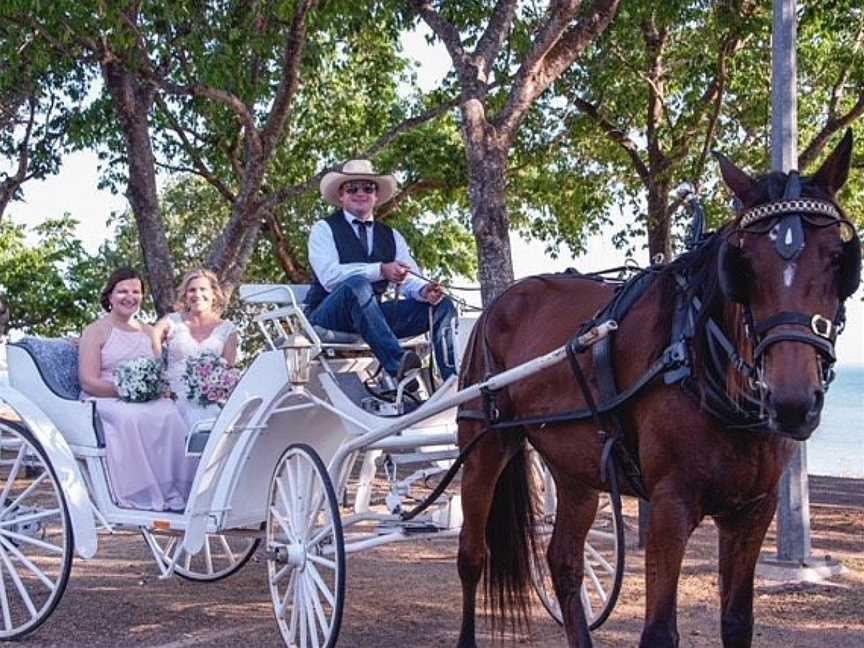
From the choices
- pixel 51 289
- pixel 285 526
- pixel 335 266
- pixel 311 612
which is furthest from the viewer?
pixel 51 289

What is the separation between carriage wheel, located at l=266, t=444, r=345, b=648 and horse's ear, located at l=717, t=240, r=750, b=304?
2.67 metres

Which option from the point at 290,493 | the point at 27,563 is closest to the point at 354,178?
the point at 290,493

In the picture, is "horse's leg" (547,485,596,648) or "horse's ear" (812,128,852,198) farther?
"horse's leg" (547,485,596,648)

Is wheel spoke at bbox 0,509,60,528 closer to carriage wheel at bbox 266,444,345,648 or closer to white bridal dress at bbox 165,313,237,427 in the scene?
white bridal dress at bbox 165,313,237,427

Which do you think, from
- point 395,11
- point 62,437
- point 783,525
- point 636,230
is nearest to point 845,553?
point 783,525

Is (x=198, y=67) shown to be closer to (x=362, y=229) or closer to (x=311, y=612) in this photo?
(x=362, y=229)

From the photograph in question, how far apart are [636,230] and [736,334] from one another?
1622 centimetres

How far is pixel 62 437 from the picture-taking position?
283 inches

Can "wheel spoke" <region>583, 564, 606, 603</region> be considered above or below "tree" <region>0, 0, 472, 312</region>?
below

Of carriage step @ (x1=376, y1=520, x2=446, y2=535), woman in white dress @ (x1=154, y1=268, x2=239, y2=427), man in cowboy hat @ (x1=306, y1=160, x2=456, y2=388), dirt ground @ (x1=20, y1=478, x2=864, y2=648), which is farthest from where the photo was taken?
woman in white dress @ (x1=154, y1=268, x2=239, y2=427)

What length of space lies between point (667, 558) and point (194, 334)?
4424 millimetres

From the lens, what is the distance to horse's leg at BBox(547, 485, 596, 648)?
5867mm

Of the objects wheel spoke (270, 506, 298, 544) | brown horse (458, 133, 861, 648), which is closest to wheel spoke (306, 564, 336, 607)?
wheel spoke (270, 506, 298, 544)

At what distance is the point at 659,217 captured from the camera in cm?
1664
